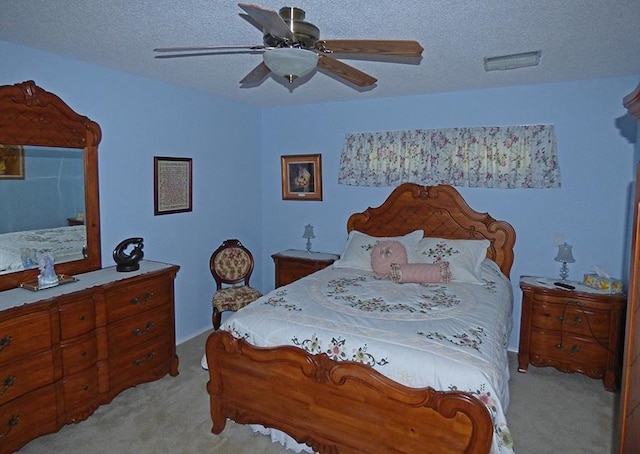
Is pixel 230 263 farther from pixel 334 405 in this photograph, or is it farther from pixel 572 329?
pixel 572 329

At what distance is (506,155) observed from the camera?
12.2 feet

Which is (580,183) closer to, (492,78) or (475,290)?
(492,78)

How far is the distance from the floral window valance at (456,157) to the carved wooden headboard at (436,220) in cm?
A: 14

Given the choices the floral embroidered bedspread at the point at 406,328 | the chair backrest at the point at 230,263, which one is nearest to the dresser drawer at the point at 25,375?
the floral embroidered bedspread at the point at 406,328

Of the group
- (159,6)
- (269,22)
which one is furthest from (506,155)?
(159,6)

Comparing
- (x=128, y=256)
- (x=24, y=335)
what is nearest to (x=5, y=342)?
(x=24, y=335)

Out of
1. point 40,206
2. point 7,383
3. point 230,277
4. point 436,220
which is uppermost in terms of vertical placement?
A: point 40,206

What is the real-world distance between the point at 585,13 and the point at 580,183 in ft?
6.13

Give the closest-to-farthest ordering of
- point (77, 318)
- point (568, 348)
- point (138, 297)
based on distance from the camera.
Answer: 1. point (77, 318)
2. point (138, 297)
3. point (568, 348)

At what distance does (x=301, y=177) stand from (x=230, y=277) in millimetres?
1463

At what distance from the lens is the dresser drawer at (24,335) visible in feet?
7.32

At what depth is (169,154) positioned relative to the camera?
12.3 feet

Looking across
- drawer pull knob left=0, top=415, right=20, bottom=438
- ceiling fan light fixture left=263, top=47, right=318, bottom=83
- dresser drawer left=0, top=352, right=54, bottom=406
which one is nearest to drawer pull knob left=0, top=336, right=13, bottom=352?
dresser drawer left=0, top=352, right=54, bottom=406

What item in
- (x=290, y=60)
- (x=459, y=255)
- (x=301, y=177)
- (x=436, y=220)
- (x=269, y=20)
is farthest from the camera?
(x=301, y=177)
